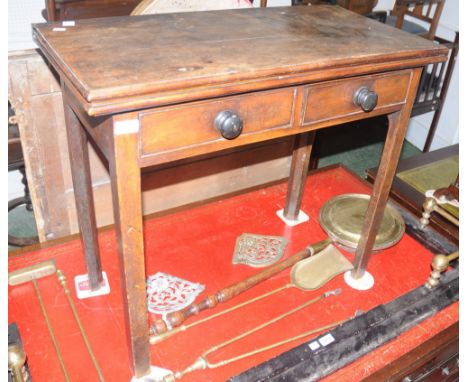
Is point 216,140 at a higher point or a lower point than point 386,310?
higher

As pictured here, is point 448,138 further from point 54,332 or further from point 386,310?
point 54,332

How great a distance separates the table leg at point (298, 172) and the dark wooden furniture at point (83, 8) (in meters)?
0.74

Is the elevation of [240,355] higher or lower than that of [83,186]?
lower

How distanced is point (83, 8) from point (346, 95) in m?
0.92

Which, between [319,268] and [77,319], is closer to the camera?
[77,319]

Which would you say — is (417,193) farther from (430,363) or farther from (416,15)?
(416,15)

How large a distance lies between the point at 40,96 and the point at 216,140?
3.10 ft

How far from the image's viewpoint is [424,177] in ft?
7.00

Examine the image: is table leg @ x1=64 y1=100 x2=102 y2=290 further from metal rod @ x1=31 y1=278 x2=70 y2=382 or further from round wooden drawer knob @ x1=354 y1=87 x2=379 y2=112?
round wooden drawer knob @ x1=354 y1=87 x2=379 y2=112

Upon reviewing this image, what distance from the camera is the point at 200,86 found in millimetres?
889

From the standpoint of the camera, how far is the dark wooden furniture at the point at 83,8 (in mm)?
1494

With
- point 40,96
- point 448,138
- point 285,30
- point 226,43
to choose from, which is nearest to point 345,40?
point 285,30

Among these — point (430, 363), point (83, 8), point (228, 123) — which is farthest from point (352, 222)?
point (83, 8)

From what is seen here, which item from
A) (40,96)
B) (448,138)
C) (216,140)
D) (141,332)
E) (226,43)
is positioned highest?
(226,43)
